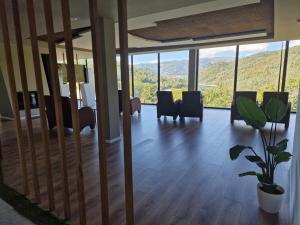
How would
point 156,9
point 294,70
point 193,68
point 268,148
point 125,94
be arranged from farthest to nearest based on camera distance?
point 193,68, point 294,70, point 156,9, point 268,148, point 125,94

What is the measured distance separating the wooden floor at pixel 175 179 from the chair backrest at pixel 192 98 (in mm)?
1445

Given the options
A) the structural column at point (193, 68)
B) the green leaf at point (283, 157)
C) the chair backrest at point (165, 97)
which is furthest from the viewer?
the structural column at point (193, 68)

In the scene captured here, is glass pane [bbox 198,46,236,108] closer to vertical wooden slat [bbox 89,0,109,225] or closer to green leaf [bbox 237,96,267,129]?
green leaf [bbox 237,96,267,129]

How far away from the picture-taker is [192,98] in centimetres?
648

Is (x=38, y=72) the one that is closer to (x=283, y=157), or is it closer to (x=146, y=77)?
(x=283, y=157)

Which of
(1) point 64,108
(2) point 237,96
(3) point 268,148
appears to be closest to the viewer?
(3) point 268,148

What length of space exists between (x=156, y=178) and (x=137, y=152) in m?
1.12

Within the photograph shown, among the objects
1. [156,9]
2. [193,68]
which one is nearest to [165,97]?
[193,68]

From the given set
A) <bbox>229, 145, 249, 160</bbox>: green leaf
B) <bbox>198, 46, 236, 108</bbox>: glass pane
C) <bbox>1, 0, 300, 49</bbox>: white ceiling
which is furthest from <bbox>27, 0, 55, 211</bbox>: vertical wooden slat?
<bbox>198, 46, 236, 108</bbox>: glass pane

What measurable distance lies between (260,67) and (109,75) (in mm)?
6549

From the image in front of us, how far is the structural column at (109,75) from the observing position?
14.1 feet

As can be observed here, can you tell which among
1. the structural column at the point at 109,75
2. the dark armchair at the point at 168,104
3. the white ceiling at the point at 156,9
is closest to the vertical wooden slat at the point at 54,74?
the white ceiling at the point at 156,9

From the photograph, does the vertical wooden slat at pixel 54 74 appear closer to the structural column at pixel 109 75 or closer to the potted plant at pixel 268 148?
the potted plant at pixel 268 148

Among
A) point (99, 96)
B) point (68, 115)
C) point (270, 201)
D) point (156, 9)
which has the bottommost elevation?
point (270, 201)
